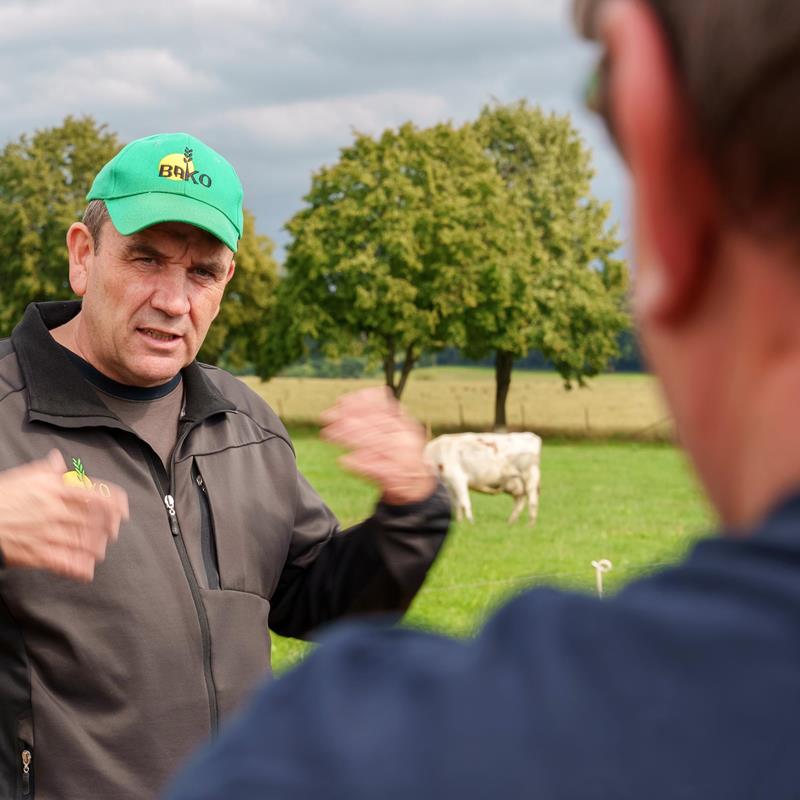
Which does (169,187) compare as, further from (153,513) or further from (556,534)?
(556,534)

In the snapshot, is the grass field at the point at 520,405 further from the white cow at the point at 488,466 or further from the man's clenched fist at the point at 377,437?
the man's clenched fist at the point at 377,437

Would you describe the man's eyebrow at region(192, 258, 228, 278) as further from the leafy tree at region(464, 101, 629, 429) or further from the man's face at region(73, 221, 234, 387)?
the leafy tree at region(464, 101, 629, 429)

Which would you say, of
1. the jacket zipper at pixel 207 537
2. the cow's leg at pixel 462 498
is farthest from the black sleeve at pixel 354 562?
the cow's leg at pixel 462 498

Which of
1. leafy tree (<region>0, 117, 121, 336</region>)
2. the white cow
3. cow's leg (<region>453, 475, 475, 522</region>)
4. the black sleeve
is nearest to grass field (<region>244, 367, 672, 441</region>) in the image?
leafy tree (<region>0, 117, 121, 336</region>)

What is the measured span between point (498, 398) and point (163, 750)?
144 ft

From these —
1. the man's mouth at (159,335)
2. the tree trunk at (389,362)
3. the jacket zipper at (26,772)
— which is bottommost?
the jacket zipper at (26,772)

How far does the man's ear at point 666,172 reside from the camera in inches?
28.3

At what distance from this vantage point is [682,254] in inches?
A: 28.5

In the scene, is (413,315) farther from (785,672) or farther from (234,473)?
(785,672)

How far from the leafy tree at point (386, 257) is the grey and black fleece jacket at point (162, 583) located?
129 ft

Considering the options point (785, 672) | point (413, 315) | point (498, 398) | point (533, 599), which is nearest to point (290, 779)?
point (533, 599)

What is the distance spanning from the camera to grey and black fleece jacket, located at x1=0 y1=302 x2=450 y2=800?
9.50ft

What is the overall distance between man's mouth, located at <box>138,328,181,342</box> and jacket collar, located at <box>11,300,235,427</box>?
0.36 ft

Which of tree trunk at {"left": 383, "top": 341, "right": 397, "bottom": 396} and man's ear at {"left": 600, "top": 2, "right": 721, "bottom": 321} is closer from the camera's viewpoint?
man's ear at {"left": 600, "top": 2, "right": 721, "bottom": 321}
